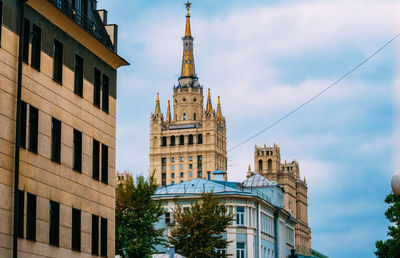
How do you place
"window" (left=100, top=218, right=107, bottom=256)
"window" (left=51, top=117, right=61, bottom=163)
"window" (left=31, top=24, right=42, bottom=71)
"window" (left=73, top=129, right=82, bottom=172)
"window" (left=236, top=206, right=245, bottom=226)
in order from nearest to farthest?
1. "window" (left=31, top=24, right=42, bottom=71)
2. "window" (left=51, top=117, right=61, bottom=163)
3. "window" (left=73, top=129, right=82, bottom=172)
4. "window" (left=100, top=218, right=107, bottom=256)
5. "window" (left=236, top=206, right=245, bottom=226)

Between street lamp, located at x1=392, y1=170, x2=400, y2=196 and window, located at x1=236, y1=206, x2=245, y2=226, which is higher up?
window, located at x1=236, y1=206, x2=245, y2=226

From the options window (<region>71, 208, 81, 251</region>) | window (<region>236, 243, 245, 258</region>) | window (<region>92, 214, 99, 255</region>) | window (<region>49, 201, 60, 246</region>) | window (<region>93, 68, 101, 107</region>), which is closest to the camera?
window (<region>49, 201, 60, 246</region>)

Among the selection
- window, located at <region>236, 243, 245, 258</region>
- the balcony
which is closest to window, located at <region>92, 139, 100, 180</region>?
the balcony

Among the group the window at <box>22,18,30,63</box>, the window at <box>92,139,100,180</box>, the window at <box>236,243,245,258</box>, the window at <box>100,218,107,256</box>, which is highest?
the window at <box>22,18,30,63</box>

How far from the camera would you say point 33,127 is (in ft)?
94.4

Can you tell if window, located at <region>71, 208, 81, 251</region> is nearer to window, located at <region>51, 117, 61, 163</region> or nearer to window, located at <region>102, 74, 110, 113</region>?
window, located at <region>51, 117, 61, 163</region>

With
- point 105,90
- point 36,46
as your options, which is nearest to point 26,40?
point 36,46

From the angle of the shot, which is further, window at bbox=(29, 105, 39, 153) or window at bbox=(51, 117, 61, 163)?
window at bbox=(51, 117, 61, 163)

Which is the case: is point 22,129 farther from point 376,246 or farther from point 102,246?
point 376,246

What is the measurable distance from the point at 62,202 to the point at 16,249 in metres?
4.22

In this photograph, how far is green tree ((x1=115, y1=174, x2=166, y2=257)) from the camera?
5500 cm

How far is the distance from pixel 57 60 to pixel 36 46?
5.89 ft

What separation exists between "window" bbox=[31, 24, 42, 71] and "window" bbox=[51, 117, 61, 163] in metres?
2.42

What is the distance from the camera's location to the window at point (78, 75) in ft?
107
